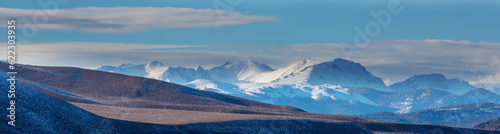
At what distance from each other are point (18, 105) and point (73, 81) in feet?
289

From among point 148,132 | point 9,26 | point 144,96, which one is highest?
point 144,96

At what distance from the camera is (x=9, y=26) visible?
59.7 m

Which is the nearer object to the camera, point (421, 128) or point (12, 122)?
point (12, 122)

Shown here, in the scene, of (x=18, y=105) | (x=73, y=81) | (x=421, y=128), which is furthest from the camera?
(x=73, y=81)

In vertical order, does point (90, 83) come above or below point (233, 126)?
above

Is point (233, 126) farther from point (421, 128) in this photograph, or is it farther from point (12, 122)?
point (421, 128)

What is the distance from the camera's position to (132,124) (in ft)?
245

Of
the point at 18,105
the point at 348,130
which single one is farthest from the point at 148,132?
the point at 348,130

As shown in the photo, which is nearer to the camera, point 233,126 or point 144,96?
point 233,126

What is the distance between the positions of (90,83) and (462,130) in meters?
85.5

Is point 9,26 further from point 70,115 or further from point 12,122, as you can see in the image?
point 70,115

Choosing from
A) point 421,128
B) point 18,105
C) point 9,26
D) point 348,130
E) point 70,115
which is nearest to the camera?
point 9,26

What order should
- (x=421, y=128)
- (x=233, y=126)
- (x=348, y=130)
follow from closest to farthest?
(x=233, y=126), (x=348, y=130), (x=421, y=128)

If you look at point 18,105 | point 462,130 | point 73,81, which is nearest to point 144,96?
point 73,81
